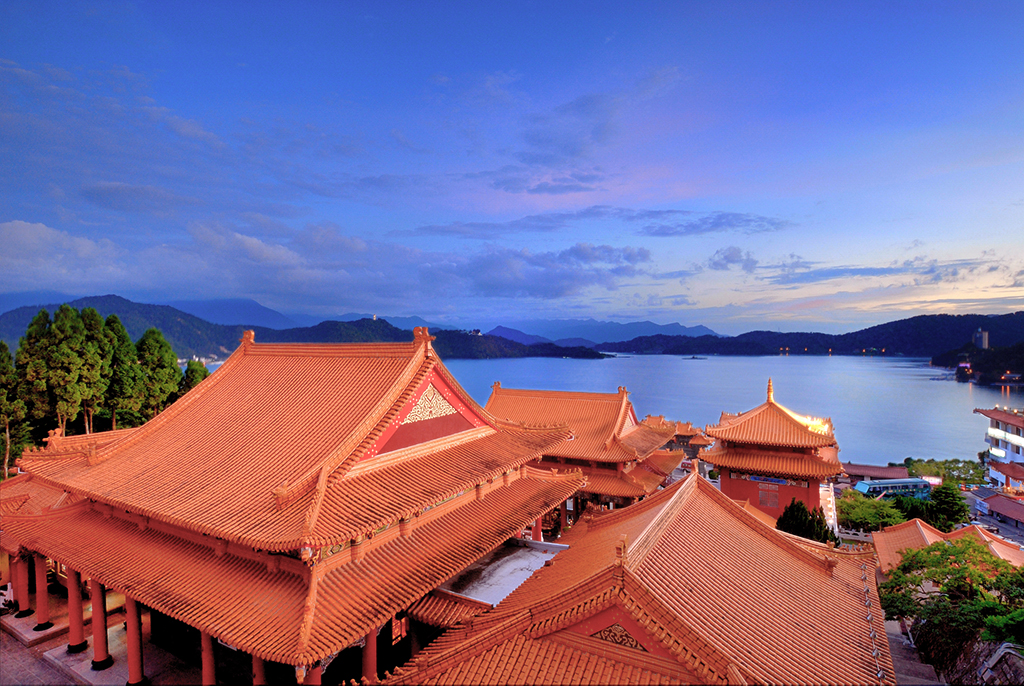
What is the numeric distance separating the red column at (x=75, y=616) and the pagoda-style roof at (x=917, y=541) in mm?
24705

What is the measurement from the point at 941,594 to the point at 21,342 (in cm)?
3758

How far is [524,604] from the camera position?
8094mm

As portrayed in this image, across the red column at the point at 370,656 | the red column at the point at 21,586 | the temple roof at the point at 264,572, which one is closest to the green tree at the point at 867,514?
the temple roof at the point at 264,572

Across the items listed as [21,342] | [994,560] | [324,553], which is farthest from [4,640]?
[994,560]

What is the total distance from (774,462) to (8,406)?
34269 mm

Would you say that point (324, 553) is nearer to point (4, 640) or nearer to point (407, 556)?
point (407, 556)

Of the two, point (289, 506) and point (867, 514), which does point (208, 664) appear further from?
point (867, 514)

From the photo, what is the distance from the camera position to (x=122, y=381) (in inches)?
1057

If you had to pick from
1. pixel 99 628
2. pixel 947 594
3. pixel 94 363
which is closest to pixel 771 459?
pixel 947 594

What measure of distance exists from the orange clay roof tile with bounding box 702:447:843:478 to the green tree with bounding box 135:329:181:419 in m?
29.5

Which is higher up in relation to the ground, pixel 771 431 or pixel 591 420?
pixel 771 431

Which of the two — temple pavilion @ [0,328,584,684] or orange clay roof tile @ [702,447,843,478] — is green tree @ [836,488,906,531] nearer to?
orange clay roof tile @ [702,447,843,478]

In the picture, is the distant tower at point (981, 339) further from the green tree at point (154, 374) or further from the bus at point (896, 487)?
the green tree at point (154, 374)

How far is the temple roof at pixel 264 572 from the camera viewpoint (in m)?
7.83
